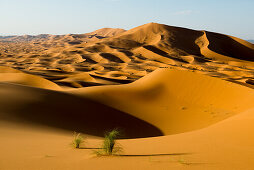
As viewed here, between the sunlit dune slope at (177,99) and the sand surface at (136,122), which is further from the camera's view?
the sunlit dune slope at (177,99)

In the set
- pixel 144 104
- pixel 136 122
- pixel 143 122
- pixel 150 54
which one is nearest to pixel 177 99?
pixel 144 104

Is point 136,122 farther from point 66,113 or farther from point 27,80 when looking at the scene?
point 27,80

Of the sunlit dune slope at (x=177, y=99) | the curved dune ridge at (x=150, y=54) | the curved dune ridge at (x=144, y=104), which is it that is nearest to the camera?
the curved dune ridge at (x=144, y=104)

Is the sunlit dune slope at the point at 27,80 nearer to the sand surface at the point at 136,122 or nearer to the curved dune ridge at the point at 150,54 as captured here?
the sand surface at the point at 136,122

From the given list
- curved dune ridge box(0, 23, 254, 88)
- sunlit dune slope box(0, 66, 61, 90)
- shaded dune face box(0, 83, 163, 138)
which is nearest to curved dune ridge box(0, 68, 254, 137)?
shaded dune face box(0, 83, 163, 138)

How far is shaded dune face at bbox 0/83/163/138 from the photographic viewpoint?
8352mm

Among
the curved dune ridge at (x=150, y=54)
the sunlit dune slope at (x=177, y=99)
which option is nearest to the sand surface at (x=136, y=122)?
the sunlit dune slope at (x=177, y=99)

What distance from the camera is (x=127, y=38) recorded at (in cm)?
6556

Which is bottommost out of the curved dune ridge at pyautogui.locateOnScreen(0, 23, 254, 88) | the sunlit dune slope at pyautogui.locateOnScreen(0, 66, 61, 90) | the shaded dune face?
the shaded dune face

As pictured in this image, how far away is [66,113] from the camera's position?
969 cm

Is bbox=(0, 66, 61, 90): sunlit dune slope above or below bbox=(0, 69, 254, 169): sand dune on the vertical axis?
above

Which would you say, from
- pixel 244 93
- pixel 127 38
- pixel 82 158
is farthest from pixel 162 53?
pixel 82 158

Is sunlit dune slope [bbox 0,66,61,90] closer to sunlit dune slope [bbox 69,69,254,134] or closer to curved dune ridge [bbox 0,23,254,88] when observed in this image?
sunlit dune slope [bbox 69,69,254,134]

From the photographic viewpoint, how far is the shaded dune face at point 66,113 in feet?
27.4
